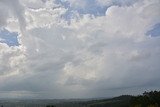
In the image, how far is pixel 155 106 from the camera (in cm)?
17050

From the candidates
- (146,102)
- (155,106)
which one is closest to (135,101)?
(146,102)

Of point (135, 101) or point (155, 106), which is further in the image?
point (135, 101)

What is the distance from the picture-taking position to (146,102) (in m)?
189

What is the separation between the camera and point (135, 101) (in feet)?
636

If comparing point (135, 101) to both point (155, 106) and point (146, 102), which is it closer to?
point (146, 102)

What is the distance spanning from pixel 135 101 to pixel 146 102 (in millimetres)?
7567

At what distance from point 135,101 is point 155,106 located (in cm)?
2423

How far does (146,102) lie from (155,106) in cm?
1842

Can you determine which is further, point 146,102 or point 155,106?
point 146,102
